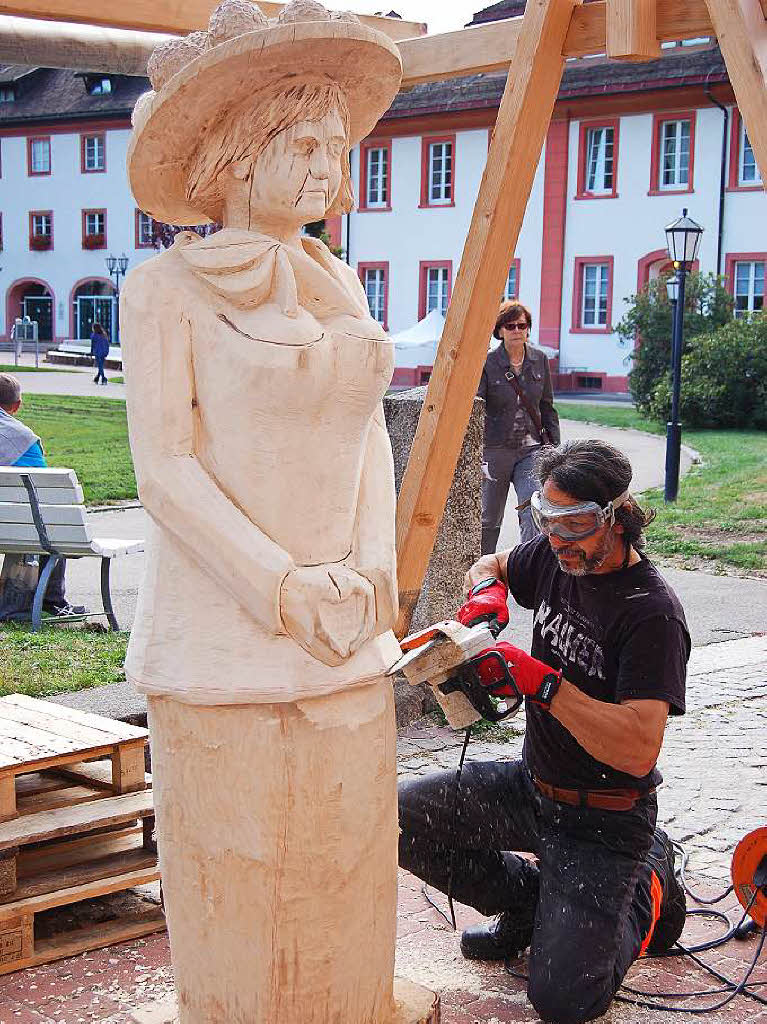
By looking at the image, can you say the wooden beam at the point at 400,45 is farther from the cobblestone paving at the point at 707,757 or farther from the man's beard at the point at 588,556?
the cobblestone paving at the point at 707,757

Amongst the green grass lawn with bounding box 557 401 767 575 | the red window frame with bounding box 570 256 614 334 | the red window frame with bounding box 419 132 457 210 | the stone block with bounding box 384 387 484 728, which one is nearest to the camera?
the stone block with bounding box 384 387 484 728

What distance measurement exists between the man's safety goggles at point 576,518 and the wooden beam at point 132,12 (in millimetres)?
2209

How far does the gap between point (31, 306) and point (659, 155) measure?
882 inches

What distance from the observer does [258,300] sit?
2412mm

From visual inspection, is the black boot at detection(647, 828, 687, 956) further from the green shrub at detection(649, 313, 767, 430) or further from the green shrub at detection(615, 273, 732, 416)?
the green shrub at detection(615, 273, 732, 416)

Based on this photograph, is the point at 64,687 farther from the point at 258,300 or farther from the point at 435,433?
the point at 258,300

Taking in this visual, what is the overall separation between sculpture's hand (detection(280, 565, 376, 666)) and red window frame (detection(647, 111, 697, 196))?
2661 cm

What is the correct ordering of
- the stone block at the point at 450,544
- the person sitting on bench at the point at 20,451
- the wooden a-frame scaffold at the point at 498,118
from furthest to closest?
the person sitting on bench at the point at 20,451, the stone block at the point at 450,544, the wooden a-frame scaffold at the point at 498,118

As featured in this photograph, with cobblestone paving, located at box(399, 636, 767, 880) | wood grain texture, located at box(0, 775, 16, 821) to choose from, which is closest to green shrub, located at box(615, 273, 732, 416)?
cobblestone paving, located at box(399, 636, 767, 880)

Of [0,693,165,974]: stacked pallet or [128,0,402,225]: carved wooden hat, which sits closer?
[128,0,402,225]: carved wooden hat

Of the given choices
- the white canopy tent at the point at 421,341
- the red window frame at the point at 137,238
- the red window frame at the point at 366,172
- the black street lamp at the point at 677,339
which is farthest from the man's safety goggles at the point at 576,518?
the red window frame at the point at 137,238

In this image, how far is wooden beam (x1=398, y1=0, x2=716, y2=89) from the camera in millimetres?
4301

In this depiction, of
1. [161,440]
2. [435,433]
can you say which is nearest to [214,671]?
[161,440]

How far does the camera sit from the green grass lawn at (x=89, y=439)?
42.8 ft
